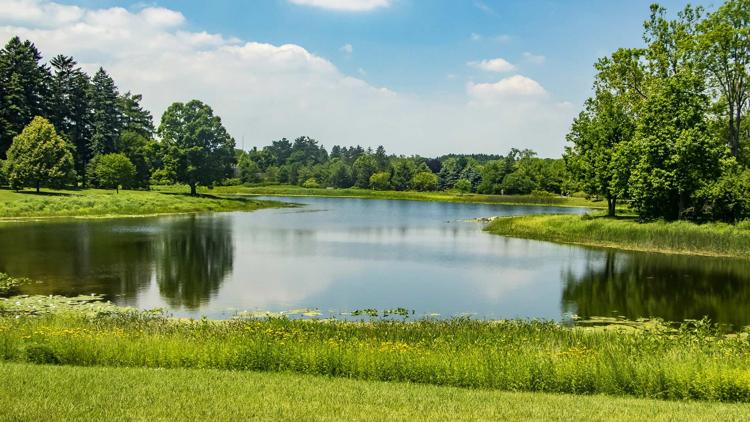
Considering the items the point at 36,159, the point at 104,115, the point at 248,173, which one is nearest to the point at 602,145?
the point at 36,159

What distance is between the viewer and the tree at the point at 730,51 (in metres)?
53.5

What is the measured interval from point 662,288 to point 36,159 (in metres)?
73.7

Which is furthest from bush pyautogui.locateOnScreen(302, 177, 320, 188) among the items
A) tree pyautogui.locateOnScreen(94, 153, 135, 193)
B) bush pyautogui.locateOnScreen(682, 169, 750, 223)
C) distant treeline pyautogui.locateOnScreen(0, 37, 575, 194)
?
bush pyautogui.locateOnScreen(682, 169, 750, 223)

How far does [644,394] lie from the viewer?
13461 millimetres

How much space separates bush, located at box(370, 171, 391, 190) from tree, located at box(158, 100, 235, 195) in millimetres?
77108

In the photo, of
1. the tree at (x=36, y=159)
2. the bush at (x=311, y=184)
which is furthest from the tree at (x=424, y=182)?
the tree at (x=36, y=159)

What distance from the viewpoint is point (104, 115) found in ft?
→ 351

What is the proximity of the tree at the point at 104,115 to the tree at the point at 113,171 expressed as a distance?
7.62 m

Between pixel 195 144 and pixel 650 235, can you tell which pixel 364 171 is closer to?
pixel 195 144

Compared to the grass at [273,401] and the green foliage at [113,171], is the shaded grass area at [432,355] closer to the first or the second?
the grass at [273,401]

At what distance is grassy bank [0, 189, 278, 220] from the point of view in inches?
2581

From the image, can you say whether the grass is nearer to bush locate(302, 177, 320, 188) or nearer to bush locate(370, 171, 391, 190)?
bush locate(370, 171, 391, 190)

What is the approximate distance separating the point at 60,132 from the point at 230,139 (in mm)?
27864

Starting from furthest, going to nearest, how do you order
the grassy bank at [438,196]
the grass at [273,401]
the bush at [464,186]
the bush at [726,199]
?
the bush at [464,186], the grassy bank at [438,196], the bush at [726,199], the grass at [273,401]
